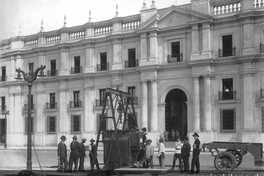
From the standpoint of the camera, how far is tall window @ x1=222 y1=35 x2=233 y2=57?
88.4 ft

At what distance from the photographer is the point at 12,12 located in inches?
458

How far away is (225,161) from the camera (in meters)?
15.0

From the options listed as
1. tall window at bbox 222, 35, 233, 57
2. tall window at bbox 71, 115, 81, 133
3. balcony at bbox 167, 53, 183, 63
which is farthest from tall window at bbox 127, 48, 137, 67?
tall window at bbox 222, 35, 233, 57

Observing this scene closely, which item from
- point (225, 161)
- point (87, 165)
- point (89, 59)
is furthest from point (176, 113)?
point (225, 161)

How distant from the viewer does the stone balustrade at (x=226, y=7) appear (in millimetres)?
26609

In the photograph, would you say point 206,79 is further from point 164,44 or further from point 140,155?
point 140,155

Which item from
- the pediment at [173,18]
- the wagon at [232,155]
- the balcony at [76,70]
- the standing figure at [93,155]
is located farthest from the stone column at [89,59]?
the wagon at [232,155]

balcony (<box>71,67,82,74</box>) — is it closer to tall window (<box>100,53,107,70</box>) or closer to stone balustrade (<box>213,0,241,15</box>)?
tall window (<box>100,53,107,70</box>)

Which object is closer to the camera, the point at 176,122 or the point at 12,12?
the point at 12,12

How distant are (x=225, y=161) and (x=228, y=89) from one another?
12797mm

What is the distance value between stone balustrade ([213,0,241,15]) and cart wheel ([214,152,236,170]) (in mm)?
14689

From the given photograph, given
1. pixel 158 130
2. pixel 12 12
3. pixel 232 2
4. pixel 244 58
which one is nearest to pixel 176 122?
pixel 158 130

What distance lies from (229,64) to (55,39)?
14883mm

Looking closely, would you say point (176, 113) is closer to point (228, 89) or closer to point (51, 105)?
point (228, 89)
